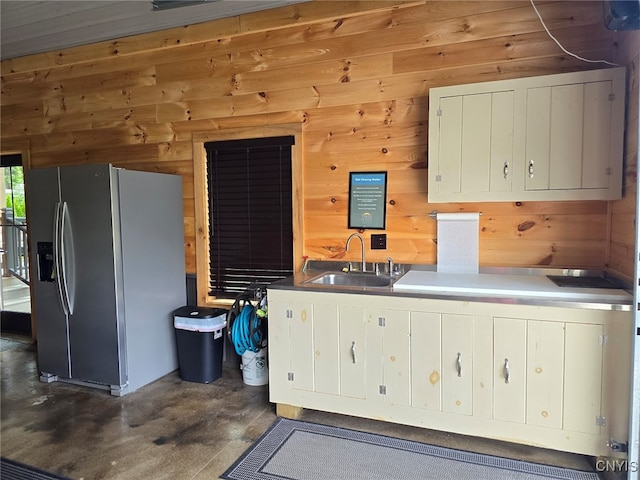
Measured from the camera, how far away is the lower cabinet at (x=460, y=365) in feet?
7.25

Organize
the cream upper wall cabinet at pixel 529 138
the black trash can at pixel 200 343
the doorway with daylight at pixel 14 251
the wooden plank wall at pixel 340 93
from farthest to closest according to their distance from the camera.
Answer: the doorway with daylight at pixel 14 251, the black trash can at pixel 200 343, the wooden plank wall at pixel 340 93, the cream upper wall cabinet at pixel 529 138

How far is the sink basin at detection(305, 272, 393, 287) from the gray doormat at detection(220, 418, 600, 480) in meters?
1.02

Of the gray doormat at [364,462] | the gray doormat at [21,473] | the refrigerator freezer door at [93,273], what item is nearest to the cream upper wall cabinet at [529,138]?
the gray doormat at [364,462]

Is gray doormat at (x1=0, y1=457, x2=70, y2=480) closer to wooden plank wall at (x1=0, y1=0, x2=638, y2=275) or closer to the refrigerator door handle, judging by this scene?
the refrigerator door handle

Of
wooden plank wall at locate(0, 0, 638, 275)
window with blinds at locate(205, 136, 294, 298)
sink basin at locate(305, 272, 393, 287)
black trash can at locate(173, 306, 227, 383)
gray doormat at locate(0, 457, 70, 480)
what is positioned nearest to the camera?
gray doormat at locate(0, 457, 70, 480)

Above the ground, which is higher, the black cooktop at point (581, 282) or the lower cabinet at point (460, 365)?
the black cooktop at point (581, 282)

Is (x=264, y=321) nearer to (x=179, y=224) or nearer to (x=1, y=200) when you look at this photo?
(x=179, y=224)

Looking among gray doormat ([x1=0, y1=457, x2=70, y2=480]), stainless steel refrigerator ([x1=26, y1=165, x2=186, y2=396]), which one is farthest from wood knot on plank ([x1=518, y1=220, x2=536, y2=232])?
gray doormat ([x1=0, y1=457, x2=70, y2=480])

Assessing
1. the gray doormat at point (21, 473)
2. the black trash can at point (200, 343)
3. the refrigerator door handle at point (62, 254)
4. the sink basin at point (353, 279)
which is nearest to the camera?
the gray doormat at point (21, 473)

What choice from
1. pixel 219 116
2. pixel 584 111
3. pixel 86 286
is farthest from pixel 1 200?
pixel 584 111

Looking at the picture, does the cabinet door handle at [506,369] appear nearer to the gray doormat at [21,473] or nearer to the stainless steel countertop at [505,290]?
the stainless steel countertop at [505,290]

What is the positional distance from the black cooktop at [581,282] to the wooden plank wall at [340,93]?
0.14 meters

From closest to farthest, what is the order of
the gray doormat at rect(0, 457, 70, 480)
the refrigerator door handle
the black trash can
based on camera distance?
the gray doormat at rect(0, 457, 70, 480)
the refrigerator door handle
the black trash can

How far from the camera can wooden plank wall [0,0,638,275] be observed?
2.81 m
